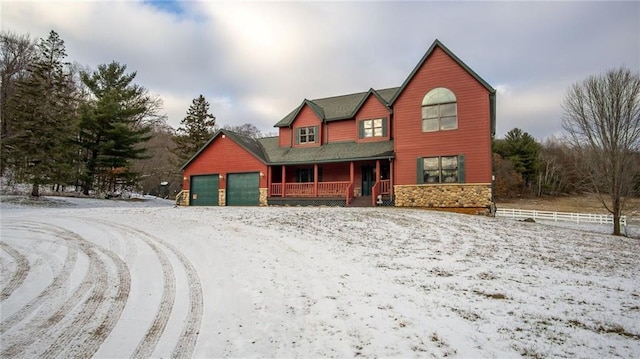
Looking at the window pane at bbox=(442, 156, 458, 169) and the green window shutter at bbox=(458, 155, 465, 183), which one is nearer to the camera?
the green window shutter at bbox=(458, 155, 465, 183)

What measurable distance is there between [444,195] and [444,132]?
333 cm

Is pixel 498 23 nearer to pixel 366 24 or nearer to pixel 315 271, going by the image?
pixel 366 24

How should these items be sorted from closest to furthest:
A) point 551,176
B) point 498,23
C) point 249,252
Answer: point 249,252 < point 498,23 < point 551,176

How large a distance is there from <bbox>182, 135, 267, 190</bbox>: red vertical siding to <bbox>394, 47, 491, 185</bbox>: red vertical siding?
357 inches

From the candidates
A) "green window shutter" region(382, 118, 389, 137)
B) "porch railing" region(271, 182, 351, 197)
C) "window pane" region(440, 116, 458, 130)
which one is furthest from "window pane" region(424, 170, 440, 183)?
"porch railing" region(271, 182, 351, 197)

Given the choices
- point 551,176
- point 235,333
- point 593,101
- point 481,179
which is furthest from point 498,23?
point 551,176

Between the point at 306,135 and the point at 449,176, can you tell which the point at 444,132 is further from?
the point at 306,135

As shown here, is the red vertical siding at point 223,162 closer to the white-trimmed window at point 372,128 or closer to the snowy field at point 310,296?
the white-trimmed window at point 372,128

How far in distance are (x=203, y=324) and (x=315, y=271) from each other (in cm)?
250

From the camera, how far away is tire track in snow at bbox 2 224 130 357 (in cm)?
349

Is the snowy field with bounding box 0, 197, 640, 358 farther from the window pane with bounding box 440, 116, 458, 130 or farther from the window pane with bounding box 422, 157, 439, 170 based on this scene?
the window pane with bounding box 440, 116, 458, 130

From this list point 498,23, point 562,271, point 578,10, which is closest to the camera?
point 562,271

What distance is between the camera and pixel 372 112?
19.9 meters

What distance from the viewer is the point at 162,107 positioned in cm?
3525
